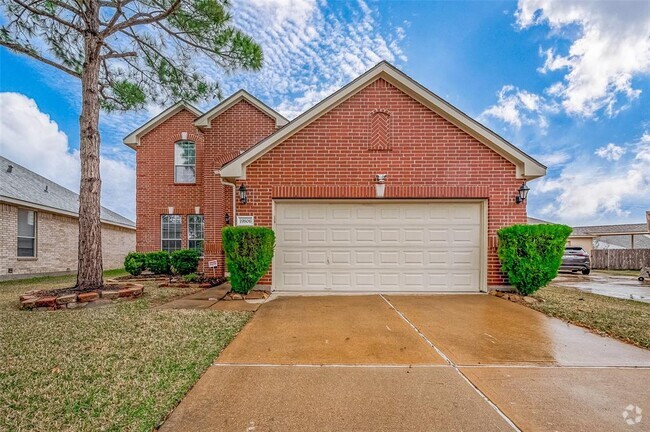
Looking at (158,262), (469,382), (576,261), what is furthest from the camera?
(576,261)

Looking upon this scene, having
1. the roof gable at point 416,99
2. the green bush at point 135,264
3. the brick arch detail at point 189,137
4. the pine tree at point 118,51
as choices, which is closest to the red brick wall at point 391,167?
the roof gable at point 416,99

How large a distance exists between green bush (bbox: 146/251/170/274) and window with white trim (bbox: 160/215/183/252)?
1480mm

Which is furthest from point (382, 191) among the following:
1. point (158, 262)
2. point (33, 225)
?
point (33, 225)

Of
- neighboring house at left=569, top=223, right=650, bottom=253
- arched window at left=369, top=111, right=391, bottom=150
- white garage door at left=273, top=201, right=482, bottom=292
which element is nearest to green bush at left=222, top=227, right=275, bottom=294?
white garage door at left=273, top=201, right=482, bottom=292

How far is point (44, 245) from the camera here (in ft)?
41.3

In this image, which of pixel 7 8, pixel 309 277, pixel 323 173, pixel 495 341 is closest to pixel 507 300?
pixel 495 341

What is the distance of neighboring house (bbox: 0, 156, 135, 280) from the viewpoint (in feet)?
36.2

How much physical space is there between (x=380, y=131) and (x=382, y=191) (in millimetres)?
1465

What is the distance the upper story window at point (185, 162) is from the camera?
12930mm

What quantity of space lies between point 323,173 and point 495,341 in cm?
474

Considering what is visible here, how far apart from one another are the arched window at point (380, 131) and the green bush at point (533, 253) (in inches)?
132

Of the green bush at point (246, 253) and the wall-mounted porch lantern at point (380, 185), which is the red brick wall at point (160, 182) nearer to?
the green bush at point (246, 253)

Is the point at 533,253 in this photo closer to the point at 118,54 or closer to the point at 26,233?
the point at 118,54

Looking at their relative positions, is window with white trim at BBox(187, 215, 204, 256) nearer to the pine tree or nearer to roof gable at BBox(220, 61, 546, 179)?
the pine tree
